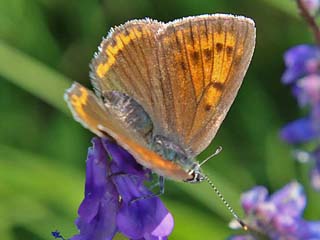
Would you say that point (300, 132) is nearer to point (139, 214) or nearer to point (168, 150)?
point (168, 150)

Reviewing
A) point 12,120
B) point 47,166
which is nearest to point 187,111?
point 47,166

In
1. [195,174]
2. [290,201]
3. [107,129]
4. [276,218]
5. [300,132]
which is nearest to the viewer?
[107,129]

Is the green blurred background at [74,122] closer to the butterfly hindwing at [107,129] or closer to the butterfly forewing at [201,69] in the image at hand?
the butterfly forewing at [201,69]

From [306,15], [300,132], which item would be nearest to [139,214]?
[306,15]

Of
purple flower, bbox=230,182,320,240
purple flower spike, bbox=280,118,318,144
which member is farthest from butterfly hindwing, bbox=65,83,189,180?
purple flower spike, bbox=280,118,318,144

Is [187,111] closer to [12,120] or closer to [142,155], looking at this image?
[142,155]

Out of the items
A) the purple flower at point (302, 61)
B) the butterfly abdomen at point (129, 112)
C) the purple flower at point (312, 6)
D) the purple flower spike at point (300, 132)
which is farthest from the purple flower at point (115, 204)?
the purple flower spike at point (300, 132)
